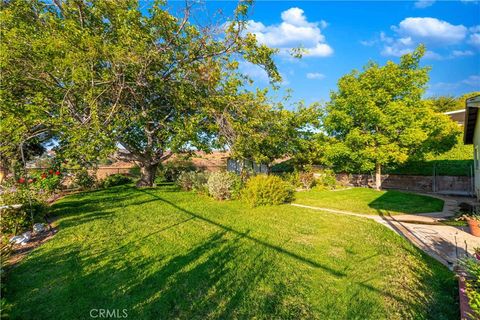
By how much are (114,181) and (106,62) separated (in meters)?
10.4

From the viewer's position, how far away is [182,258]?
484 centimetres

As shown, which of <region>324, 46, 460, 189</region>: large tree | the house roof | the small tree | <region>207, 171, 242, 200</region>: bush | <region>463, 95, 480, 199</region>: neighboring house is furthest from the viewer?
<region>324, 46, 460, 189</region>: large tree

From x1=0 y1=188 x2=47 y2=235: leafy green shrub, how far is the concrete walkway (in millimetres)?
9898

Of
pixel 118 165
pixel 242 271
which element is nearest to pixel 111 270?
pixel 242 271

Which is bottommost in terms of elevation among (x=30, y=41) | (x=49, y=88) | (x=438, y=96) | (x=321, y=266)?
(x=321, y=266)

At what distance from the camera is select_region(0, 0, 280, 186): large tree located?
8438mm

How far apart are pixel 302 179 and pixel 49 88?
1498cm

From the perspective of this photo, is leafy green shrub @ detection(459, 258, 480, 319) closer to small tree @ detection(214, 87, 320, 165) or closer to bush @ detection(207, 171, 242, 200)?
small tree @ detection(214, 87, 320, 165)

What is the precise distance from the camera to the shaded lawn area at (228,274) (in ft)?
11.0

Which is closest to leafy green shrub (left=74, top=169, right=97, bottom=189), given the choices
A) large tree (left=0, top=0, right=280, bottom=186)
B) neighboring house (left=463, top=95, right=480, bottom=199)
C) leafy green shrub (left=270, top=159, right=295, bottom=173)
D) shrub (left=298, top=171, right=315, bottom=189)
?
large tree (left=0, top=0, right=280, bottom=186)

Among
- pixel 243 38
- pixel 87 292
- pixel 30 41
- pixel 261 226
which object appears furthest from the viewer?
pixel 243 38

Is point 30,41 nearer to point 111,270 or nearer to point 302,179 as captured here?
point 111,270

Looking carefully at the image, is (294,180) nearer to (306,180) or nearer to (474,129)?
(306,180)
